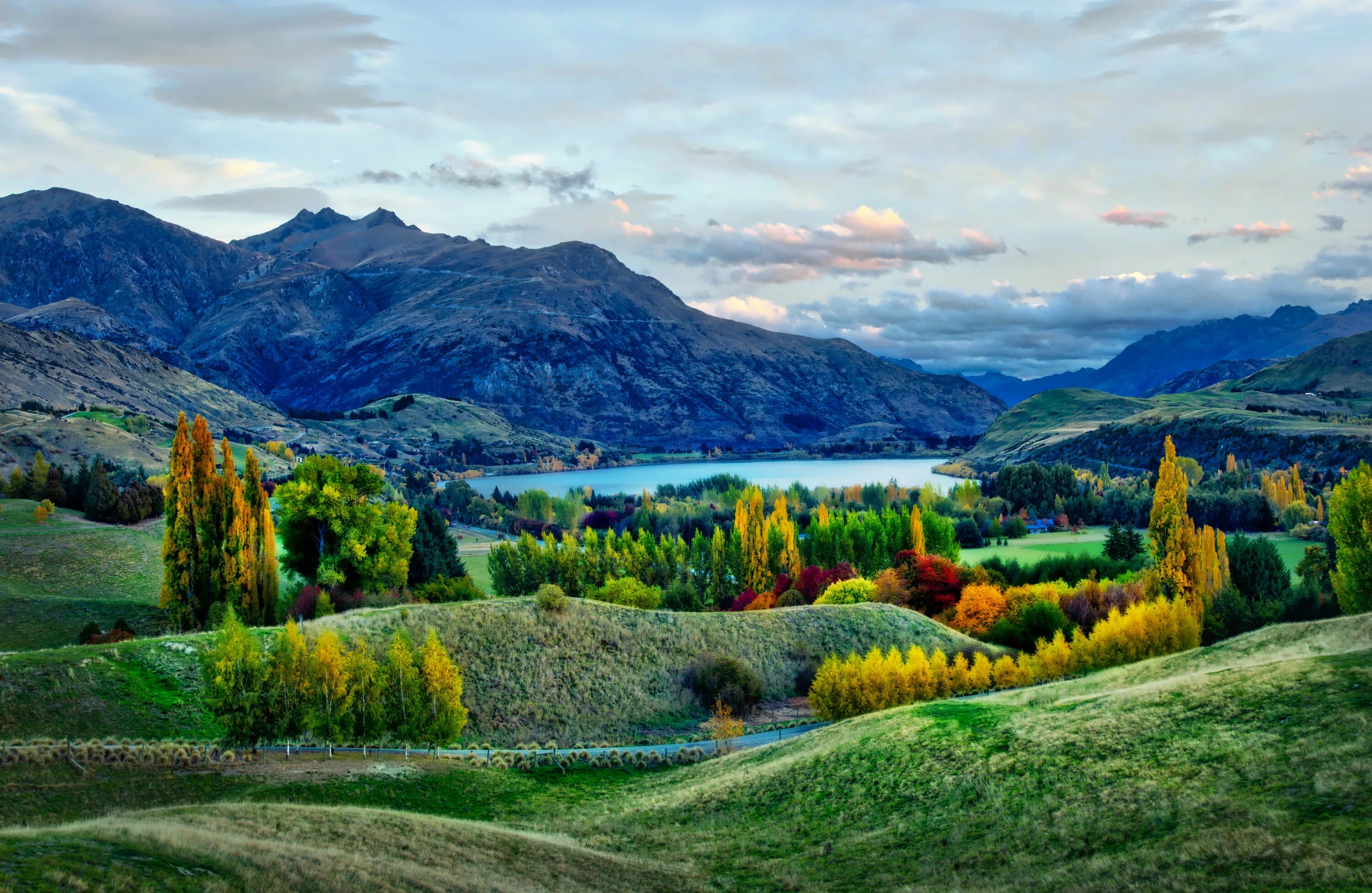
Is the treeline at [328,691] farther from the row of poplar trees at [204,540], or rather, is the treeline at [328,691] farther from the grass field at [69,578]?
the grass field at [69,578]

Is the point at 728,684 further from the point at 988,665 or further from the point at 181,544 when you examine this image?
the point at 181,544

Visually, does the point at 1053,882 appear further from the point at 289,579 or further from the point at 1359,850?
the point at 289,579

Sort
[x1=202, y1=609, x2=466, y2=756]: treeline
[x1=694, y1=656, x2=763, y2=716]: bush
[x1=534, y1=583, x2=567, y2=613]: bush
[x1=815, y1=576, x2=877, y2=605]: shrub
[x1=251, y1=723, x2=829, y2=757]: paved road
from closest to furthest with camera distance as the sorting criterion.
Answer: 1. [x1=202, y1=609, x2=466, y2=756]: treeline
2. [x1=251, y1=723, x2=829, y2=757]: paved road
3. [x1=694, y1=656, x2=763, y2=716]: bush
4. [x1=534, y1=583, x2=567, y2=613]: bush
5. [x1=815, y1=576, x2=877, y2=605]: shrub

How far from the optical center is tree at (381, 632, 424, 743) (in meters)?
39.2

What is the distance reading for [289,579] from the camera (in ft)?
268

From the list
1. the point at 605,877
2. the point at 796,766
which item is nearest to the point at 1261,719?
the point at 796,766

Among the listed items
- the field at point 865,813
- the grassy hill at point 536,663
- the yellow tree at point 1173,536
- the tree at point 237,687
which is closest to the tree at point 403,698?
the field at point 865,813

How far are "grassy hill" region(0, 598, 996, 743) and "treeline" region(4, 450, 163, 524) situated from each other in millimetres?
55390

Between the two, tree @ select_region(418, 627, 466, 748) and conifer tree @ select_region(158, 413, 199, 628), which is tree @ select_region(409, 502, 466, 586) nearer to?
conifer tree @ select_region(158, 413, 199, 628)

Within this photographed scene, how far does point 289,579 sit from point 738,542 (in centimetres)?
5037

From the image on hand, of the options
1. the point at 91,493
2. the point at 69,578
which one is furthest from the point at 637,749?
the point at 91,493

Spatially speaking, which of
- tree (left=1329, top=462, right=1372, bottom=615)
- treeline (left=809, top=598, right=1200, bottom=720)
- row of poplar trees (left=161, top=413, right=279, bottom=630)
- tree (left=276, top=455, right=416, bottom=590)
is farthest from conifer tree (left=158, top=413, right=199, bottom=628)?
tree (left=1329, top=462, right=1372, bottom=615)

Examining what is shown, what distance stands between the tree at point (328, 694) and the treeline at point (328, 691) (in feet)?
0.11

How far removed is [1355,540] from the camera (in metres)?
68.5
